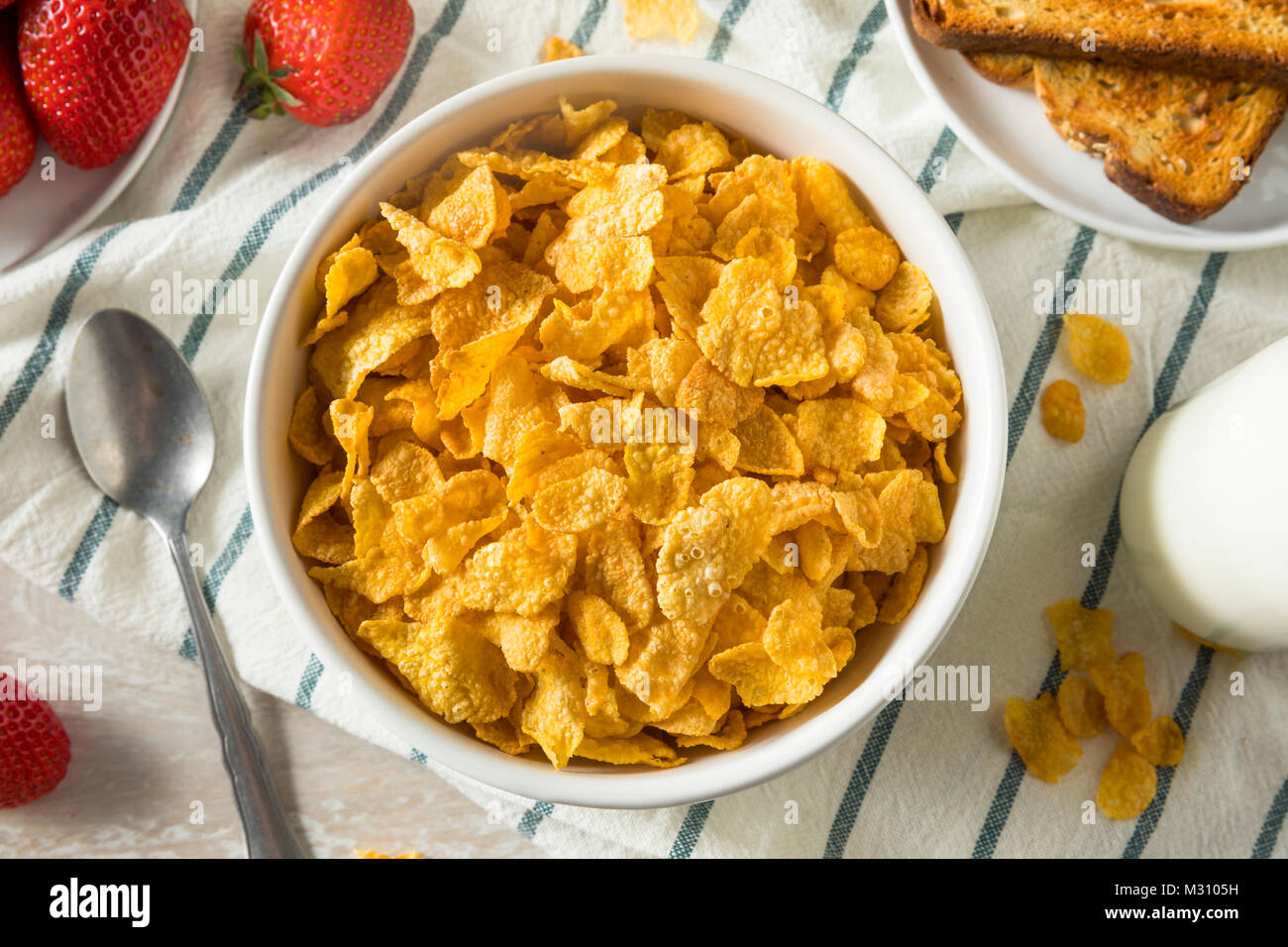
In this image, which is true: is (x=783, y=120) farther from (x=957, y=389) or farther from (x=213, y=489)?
(x=213, y=489)

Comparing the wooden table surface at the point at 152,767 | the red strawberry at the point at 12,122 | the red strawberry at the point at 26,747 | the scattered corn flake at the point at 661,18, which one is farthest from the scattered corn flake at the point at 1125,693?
the red strawberry at the point at 12,122

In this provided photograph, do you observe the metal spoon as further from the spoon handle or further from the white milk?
the white milk

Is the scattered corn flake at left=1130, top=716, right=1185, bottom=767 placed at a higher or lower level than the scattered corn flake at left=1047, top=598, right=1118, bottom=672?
lower

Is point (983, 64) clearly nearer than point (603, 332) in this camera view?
No

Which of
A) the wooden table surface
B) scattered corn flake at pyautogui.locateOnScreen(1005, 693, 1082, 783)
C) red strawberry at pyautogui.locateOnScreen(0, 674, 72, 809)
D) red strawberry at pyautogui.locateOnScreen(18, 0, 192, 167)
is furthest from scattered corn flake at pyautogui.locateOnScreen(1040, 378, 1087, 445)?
red strawberry at pyautogui.locateOnScreen(0, 674, 72, 809)

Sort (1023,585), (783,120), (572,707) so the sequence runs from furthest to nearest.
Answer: (1023,585) → (783,120) → (572,707)

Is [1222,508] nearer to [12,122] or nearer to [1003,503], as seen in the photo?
[1003,503]

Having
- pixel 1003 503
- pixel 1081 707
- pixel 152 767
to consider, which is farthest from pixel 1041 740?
pixel 152 767

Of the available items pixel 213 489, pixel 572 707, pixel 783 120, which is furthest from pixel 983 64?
pixel 213 489
